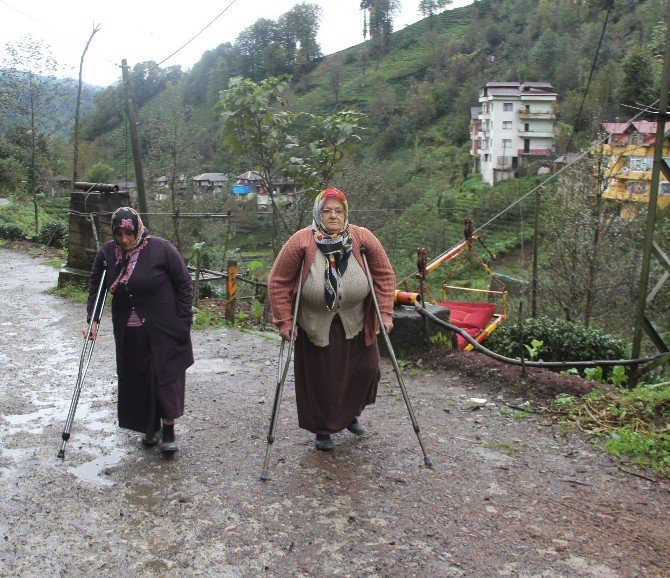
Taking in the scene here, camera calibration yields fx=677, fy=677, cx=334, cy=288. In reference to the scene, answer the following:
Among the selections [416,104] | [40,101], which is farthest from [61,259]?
[416,104]

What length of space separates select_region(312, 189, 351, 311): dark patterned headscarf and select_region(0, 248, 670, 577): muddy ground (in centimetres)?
114

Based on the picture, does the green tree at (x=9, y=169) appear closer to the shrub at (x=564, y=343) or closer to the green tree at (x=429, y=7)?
the shrub at (x=564, y=343)

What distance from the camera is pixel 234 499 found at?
12.7ft

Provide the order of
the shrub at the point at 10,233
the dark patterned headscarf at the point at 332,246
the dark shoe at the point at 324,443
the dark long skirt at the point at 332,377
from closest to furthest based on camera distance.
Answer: the dark patterned headscarf at the point at 332,246 < the dark long skirt at the point at 332,377 < the dark shoe at the point at 324,443 < the shrub at the point at 10,233

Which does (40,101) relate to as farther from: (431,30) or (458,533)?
(431,30)

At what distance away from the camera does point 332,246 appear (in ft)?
14.1

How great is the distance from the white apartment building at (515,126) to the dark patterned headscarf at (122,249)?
2032 inches

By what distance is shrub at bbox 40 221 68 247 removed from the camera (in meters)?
17.6

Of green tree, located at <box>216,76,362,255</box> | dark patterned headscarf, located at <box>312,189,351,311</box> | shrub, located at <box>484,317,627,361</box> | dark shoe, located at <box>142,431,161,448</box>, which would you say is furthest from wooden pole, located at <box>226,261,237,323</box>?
dark patterned headscarf, located at <box>312,189,351,311</box>

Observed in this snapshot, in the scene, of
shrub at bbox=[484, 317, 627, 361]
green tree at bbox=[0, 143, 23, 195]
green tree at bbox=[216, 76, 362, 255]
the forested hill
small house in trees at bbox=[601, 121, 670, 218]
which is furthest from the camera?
the forested hill

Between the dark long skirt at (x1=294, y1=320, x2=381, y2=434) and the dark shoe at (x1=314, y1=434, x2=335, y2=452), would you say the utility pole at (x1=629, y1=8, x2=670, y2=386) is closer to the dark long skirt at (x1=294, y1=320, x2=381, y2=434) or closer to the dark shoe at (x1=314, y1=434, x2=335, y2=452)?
the dark long skirt at (x1=294, y1=320, x2=381, y2=434)

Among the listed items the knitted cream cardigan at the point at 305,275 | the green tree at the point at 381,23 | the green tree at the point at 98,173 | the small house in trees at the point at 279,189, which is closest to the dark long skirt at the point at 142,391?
the knitted cream cardigan at the point at 305,275

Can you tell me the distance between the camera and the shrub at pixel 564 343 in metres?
7.93

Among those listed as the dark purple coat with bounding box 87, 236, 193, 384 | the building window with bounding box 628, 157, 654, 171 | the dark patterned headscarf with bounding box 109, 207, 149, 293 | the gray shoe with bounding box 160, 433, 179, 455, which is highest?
the building window with bounding box 628, 157, 654, 171
